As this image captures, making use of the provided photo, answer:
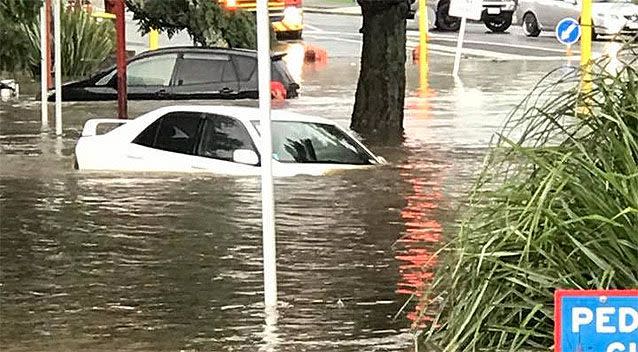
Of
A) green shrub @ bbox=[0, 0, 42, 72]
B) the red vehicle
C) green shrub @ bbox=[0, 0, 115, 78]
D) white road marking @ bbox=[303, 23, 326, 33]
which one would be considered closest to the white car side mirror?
green shrub @ bbox=[0, 0, 42, 72]

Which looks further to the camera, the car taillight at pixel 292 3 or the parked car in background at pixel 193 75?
the car taillight at pixel 292 3

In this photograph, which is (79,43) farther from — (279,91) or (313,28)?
(313,28)

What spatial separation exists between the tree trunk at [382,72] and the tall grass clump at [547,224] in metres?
12.3

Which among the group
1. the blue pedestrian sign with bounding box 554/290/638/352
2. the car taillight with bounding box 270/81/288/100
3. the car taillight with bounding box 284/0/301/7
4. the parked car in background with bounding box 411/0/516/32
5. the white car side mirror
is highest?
the blue pedestrian sign with bounding box 554/290/638/352

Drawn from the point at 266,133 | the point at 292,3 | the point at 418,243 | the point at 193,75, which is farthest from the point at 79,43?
the point at 266,133

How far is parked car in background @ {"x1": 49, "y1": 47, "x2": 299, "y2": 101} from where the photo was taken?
26609mm

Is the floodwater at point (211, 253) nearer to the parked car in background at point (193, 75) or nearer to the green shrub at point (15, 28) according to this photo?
the green shrub at point (15, 28)

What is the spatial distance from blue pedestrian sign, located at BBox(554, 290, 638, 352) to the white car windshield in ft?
38.3

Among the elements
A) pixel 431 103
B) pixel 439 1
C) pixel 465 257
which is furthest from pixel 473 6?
pixel 465 257

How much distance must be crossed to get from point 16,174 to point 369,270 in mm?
7006

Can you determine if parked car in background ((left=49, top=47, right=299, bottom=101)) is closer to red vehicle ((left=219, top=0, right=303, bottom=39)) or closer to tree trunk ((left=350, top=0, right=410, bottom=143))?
tree trunk ((left=350, top=0, right=410, bottom=143))

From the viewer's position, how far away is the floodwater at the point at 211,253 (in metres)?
8.38

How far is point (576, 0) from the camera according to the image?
42.2 meters

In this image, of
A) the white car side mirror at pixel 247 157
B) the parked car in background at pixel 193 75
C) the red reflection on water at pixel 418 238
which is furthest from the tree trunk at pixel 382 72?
the parked car in background at pixel 193 75
